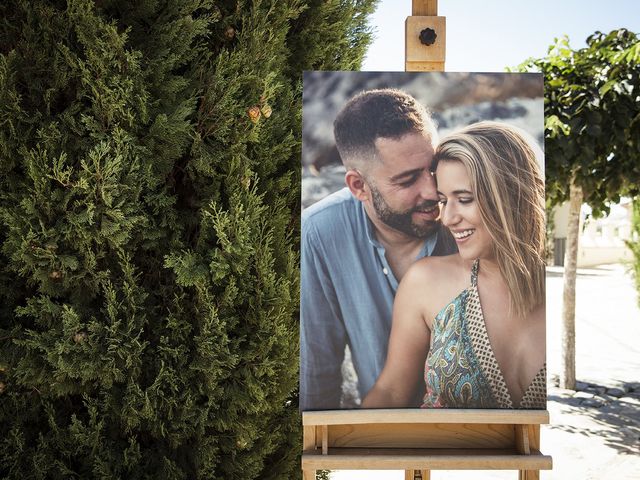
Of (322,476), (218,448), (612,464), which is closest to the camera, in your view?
(218,448)

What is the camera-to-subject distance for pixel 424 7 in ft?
6.34

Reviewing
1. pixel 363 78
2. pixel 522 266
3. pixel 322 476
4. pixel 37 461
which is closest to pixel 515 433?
pixel 522 266

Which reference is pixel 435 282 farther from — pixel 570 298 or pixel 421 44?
pixel 570 298

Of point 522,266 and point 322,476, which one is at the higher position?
point 522,266

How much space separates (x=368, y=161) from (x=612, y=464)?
259 cm

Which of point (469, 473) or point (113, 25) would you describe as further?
point (469, 473)

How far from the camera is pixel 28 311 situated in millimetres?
1722

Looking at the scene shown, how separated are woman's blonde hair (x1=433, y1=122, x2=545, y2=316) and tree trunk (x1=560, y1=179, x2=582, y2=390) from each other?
2.82 m

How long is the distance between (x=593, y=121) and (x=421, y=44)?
2.39 meters

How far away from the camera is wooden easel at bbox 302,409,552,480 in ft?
5.34

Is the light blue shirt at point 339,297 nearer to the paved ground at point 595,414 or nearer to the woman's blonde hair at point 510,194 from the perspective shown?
the woman's blonde hair at point 510,194

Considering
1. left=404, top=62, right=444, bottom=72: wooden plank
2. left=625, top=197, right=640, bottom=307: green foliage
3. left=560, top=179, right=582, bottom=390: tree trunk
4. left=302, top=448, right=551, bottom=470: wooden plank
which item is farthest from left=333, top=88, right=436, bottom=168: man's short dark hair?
left=625, top=197, right=640, bottom=307: green foliage

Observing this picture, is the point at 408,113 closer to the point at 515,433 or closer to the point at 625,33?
the point at 515,433

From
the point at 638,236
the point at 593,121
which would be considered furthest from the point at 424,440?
the point at 638,236
